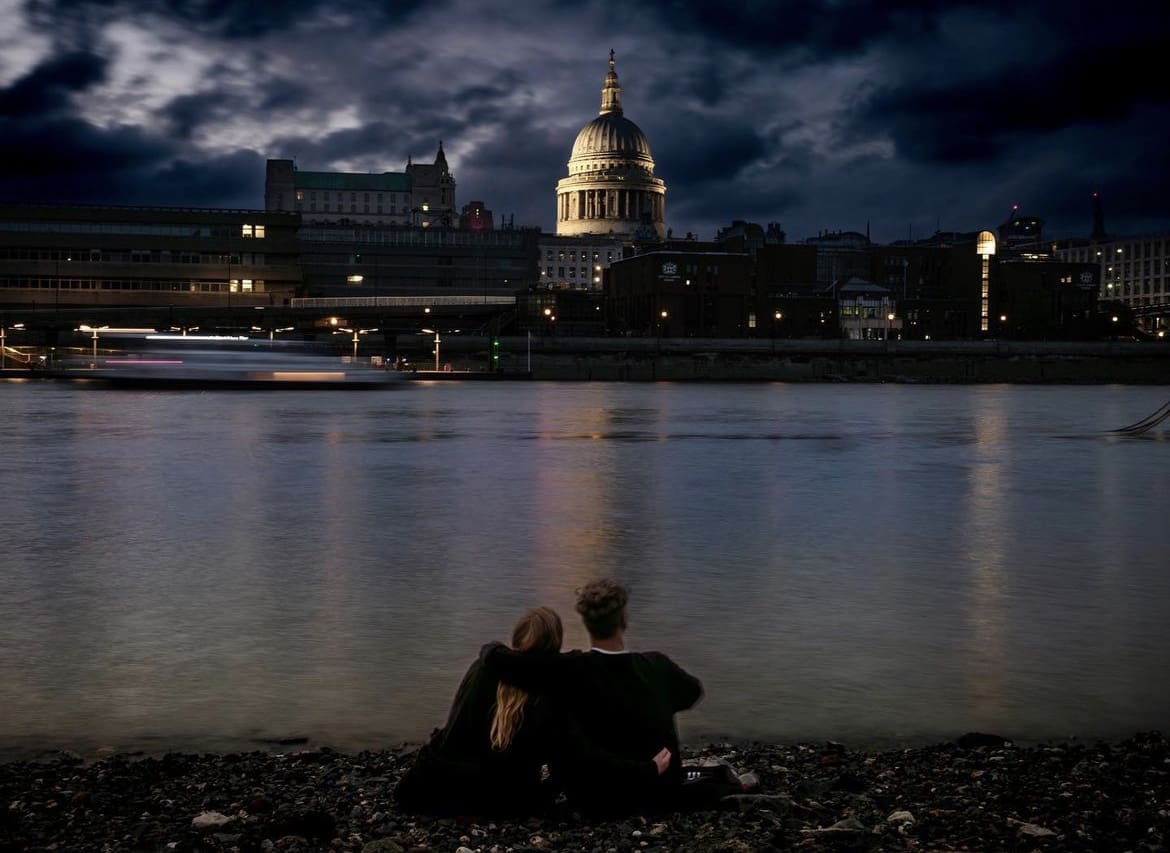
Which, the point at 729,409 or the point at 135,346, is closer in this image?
the point at 729,409

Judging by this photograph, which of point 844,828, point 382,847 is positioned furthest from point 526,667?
point 844,828

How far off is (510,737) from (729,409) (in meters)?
64.5

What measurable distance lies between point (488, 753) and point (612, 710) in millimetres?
761

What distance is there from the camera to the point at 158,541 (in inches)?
777

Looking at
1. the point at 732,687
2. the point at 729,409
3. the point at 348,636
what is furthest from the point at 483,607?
the point at 729,409

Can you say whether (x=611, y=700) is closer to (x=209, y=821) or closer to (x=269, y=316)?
(x=209, y=821)

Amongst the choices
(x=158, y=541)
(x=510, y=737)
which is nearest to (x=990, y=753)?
(x=510, y=737)

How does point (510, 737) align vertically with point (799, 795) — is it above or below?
above

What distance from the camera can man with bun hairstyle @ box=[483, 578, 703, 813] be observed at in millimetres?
7375

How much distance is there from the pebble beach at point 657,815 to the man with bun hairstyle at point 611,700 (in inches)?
8.8

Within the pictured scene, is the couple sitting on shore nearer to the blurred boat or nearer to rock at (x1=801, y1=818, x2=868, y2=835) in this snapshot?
rock at (x1=801, y1=818, x2=868, y2=835)

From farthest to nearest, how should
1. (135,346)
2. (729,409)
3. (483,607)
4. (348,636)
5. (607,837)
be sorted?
1. (135,346)
2. (729,409)
3. (483,607)
4. (348,636)
5. (607,837)

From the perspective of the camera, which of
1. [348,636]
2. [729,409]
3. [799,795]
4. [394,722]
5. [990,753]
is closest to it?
[799,795]

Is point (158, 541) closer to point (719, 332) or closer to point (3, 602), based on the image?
point (3, 602)
